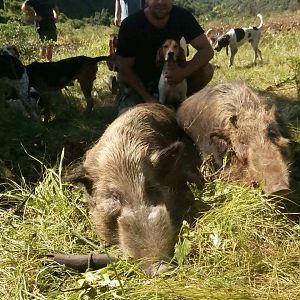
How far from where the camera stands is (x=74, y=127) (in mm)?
6473

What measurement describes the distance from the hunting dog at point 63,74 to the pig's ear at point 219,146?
11.1ft

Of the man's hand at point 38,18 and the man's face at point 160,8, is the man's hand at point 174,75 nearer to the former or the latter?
the man's face at point 160,8

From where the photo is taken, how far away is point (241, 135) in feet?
14.2

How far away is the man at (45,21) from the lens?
36.9 ft

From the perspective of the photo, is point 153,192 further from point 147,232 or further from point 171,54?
point 171,54

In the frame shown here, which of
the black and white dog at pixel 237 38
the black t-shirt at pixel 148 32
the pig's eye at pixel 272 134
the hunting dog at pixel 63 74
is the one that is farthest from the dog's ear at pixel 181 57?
the black and white dog at pixel 237 38

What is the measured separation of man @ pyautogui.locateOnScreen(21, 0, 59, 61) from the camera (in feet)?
36.9

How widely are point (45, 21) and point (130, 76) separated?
565 cm

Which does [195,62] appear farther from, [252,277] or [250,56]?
[250,56]

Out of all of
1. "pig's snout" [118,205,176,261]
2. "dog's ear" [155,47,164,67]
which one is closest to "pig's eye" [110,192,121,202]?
"pig's snout" [118,205,176,261]

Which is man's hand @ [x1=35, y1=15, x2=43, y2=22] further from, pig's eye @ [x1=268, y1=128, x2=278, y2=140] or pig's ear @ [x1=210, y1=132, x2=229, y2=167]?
pig's eye @ [x1=268, y1=128, x2=278, y2=140]

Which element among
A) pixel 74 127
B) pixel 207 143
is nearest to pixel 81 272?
pixel 207 143

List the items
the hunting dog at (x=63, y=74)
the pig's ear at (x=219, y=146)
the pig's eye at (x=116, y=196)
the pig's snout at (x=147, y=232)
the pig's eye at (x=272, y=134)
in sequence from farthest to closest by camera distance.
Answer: the hunting dog at (x=63, y=74) → the pig's ear at (x=219, y=146) → the pig's eye at (x=272, y=134) → the pig's eye at (x=116, y=196) → the pig's snout at (x=147, y=232)

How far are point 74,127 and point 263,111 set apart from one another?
8.81ft
